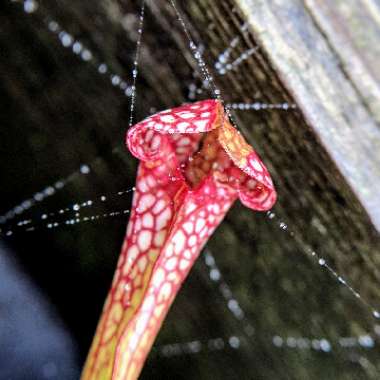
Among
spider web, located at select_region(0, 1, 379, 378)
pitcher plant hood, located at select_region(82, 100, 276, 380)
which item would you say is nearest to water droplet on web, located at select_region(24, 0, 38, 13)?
spider web, located at select_region(0, 1, 379, 378)

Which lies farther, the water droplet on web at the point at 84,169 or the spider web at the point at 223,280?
the water droplet on web at the point at 84,169

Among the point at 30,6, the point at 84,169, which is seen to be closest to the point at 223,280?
the point at 84,169

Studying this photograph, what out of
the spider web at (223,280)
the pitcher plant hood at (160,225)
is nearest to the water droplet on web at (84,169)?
the spider web at (223,280)

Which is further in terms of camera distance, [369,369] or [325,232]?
[369,369]

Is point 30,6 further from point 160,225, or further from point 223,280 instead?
point 223,280

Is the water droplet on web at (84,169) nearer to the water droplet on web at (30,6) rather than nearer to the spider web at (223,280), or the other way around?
the spider web at (223,280)

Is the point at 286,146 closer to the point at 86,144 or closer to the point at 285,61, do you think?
the point at 285,61

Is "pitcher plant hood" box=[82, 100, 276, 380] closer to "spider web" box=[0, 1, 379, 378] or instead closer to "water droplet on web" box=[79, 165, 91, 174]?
"spider web" box=[0, 1, 379, 378]

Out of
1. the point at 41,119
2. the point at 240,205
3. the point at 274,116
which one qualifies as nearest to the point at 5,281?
the point at 41,119
